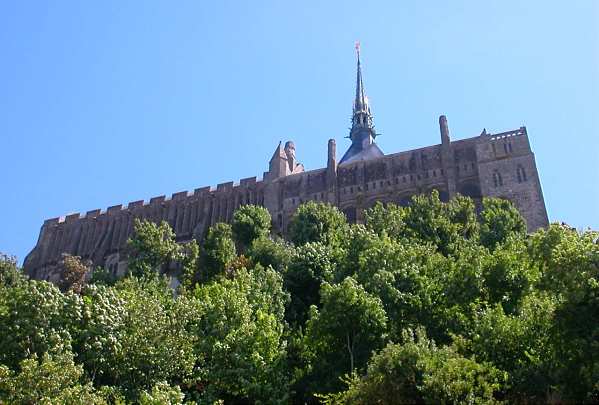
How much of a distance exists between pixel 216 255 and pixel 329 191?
18888 mm

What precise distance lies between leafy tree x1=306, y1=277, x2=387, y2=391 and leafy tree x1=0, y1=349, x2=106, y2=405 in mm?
7371

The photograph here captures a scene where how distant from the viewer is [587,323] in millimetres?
18688

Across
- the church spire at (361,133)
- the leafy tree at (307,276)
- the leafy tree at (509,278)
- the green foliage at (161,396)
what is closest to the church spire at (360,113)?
the church spire at (361,133)

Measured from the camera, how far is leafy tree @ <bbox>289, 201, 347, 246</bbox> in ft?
145

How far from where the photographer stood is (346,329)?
2453 centimetres

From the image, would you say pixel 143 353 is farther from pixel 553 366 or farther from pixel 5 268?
pixel 5 268

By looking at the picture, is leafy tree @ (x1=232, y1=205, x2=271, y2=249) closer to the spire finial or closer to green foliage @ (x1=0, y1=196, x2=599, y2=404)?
green foliage @ (x1=0, y1=196, x2=599, y2=404)

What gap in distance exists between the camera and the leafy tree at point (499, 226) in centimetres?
3803

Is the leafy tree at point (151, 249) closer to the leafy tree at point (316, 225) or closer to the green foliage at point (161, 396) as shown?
the leafy tree at point (316, 225)

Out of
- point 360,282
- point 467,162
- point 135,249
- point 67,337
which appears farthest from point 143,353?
point 467,162

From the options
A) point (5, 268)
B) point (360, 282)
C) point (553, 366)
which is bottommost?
point (553, 366)

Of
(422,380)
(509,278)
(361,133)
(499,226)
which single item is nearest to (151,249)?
(499,226)

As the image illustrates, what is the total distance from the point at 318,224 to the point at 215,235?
6.40 m

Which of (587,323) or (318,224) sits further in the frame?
(318,224)
